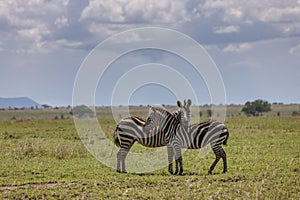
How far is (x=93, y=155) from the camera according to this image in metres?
18.4

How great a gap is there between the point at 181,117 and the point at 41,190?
14.8 ft

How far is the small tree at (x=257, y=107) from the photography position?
93.4 meters

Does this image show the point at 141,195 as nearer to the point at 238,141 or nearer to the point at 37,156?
the point at 37,156

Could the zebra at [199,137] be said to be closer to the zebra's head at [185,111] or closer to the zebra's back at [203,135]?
the zebra's back at [203,135]

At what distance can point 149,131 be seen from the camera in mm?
14648

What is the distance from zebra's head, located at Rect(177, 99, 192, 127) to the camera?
13.7 metres

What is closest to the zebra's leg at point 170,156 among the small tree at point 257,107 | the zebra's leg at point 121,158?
the zebra's leg at point 121,158

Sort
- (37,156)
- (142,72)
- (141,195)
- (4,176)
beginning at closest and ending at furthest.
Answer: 1. (141,195)
2. (4,176)
3. (142,72)
4. (37,156)

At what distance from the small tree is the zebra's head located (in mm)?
81243

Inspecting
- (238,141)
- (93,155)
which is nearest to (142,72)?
(93,155)

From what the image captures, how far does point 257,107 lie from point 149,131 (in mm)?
81233

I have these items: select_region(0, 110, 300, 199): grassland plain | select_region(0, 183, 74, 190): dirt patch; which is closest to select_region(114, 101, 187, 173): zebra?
Answer: select_region(0, 110, 300, 199): grassland plain

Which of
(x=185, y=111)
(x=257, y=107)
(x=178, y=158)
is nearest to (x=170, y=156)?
(x=178, y=158)

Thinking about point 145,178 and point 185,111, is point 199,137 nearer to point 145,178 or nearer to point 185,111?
point 185,111
